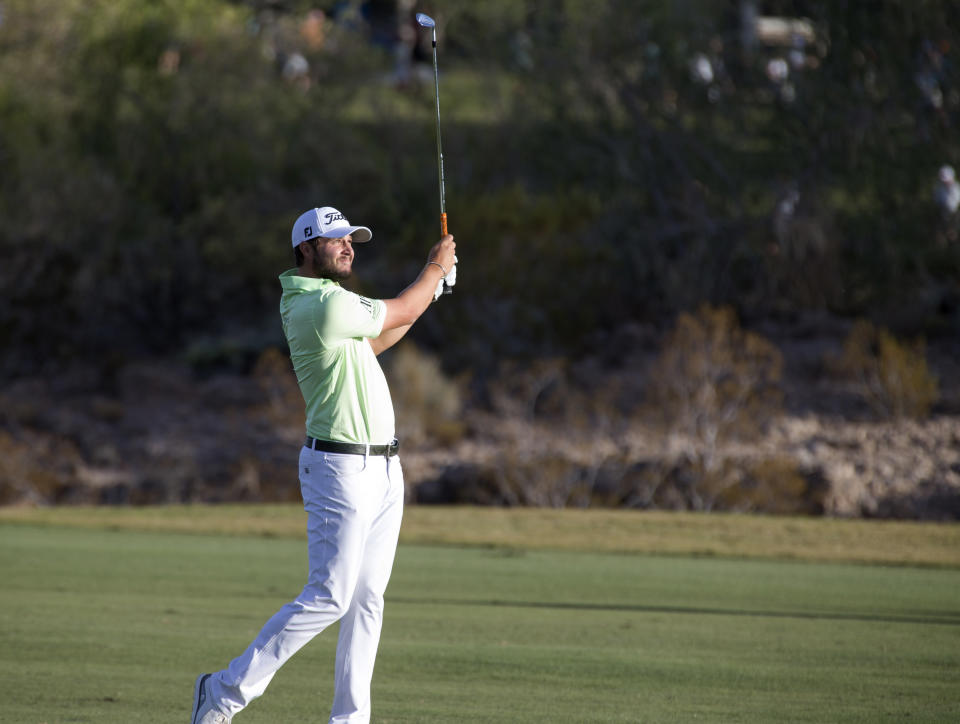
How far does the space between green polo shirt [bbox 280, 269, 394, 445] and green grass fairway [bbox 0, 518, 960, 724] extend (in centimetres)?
159

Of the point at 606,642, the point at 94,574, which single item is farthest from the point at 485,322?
the point at 606,642

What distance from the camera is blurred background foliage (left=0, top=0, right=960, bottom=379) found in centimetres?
2605

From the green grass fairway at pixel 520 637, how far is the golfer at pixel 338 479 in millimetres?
906

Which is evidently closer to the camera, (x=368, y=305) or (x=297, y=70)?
(x=368, y=305)

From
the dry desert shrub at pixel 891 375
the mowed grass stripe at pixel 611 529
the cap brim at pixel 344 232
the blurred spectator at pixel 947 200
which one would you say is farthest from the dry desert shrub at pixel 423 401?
the cap brim at pixel 344 232

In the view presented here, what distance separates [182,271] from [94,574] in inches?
769

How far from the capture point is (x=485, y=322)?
2730cm

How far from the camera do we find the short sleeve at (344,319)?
567 centimetres

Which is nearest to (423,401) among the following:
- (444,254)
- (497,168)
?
(497,168)

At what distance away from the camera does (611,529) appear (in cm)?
1744

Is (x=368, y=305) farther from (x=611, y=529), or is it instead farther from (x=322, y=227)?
(x=611, y=529)

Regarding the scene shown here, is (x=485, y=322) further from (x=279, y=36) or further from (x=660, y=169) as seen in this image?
(x=279, y=36)

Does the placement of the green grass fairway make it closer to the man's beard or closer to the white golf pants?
the white golf pants

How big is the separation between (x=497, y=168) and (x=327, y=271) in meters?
27.6
